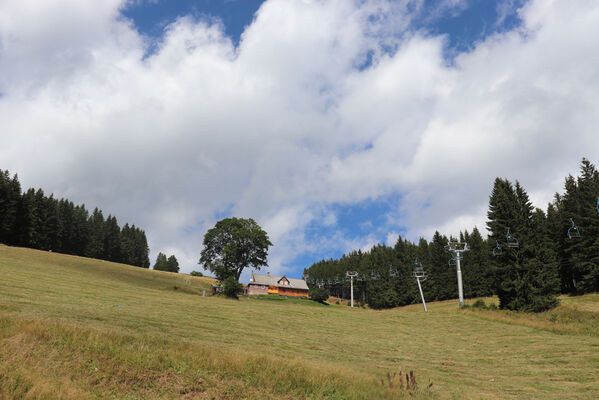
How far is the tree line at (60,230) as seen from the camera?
8631 centimetres

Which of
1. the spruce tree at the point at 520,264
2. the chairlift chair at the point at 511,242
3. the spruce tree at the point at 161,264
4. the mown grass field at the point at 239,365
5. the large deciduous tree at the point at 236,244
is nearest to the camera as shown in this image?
the mown grass field at the point at 239,365

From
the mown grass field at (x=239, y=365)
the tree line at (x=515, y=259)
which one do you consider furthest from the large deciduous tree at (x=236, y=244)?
the mown grass field at (x=239, y=365)

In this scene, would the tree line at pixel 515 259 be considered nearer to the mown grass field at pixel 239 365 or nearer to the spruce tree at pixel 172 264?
the mown grass field at pixel 239 365

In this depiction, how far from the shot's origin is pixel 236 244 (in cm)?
7956

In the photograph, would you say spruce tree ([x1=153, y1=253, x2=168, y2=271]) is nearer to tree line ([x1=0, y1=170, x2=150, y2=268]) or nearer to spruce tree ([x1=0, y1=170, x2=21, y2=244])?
tree line ([x1=0, y1=170, x2=150, y2=268])

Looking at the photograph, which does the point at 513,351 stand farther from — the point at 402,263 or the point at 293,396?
the point at 402,263

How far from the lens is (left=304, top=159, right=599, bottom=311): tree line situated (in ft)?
164

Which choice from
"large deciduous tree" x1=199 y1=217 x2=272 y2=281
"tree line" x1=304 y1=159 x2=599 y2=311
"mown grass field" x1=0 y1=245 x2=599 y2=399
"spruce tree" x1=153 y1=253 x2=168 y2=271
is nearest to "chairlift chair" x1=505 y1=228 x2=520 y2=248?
"tree line" x1=304 y1=159 x2=599 y2=311

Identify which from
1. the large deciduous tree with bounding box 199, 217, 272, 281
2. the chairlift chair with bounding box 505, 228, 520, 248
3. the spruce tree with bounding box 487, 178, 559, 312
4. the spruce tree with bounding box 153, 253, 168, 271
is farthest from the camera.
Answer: the spruce tree with bounding box 153, 253, 168, 271

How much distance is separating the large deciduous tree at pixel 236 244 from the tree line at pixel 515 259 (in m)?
41.2

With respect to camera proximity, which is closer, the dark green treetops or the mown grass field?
the mown grass field

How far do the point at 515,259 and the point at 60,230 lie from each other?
123m

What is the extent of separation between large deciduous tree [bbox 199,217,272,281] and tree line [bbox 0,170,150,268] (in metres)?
50.2

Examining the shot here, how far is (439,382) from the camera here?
15188 millimetres
